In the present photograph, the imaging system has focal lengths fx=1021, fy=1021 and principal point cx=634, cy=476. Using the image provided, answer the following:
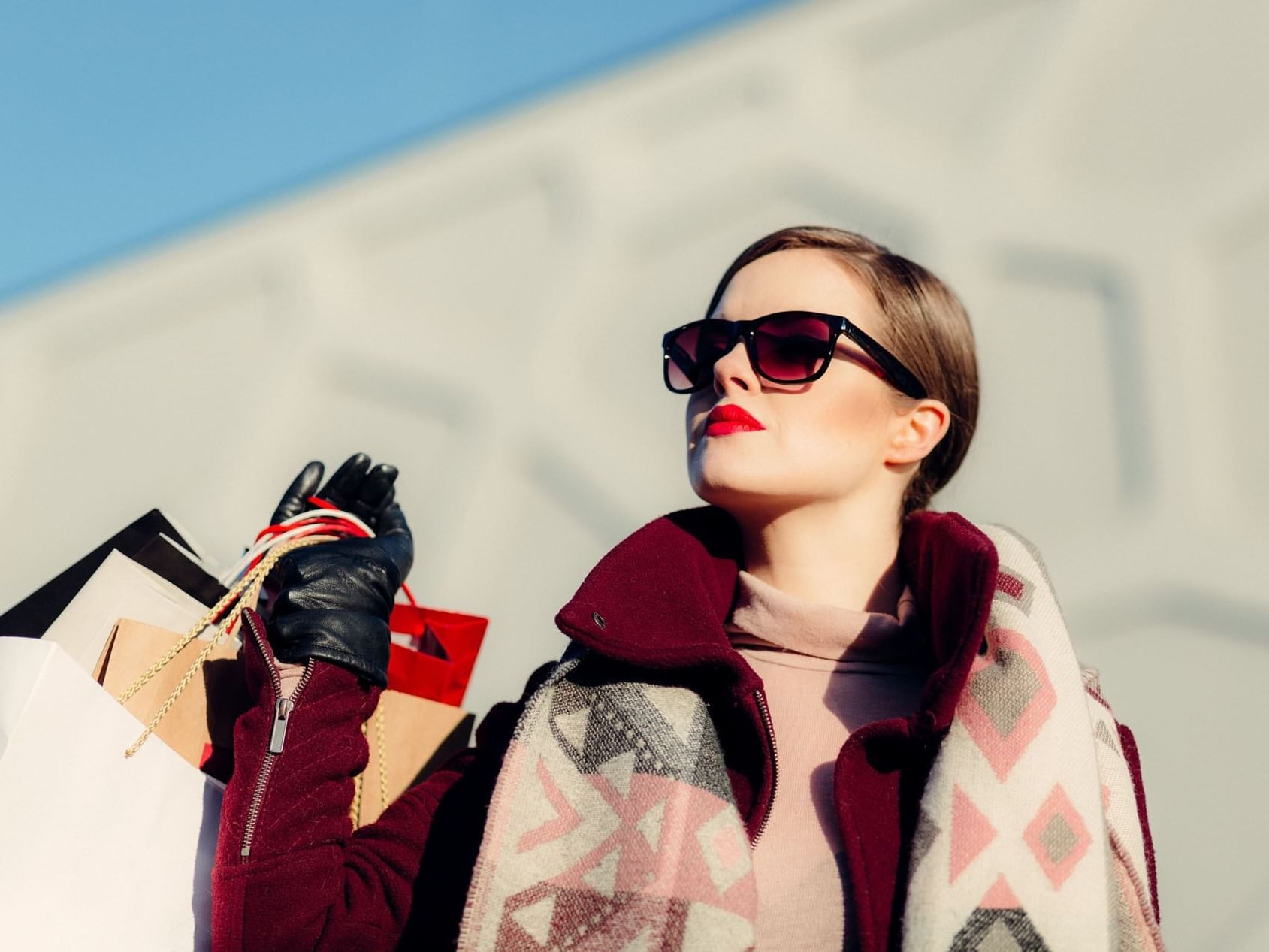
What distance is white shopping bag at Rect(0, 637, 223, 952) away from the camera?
100cm

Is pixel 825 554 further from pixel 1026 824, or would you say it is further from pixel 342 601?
pixel 342 601

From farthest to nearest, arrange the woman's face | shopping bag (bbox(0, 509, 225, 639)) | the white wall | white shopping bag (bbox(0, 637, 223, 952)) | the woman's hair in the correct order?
the white wall → the woman's hair → the woman's face → shopping bag (bbox(0, 509, 225, 639)) → white shopping bag (bbox(0, 637, 223, 952))

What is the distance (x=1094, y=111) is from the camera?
89.6 inches

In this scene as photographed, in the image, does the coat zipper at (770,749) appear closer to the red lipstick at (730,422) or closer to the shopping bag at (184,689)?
the red lipstick at (730,422)

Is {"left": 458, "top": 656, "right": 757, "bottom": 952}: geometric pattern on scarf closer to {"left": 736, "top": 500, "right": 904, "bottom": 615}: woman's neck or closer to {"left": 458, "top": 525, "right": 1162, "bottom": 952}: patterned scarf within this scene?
{"left": 458, "top": 525, "right": 1162, "bottom": 952}: patterned scarf

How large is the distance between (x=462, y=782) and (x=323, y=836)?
21cm

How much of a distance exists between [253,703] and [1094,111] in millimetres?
2105

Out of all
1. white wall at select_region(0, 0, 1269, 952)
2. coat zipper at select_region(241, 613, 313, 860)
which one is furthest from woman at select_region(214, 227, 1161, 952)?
white wall at select_region(0, 0, 1269, 952)

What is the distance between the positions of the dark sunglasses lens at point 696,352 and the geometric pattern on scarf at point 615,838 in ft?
1.51

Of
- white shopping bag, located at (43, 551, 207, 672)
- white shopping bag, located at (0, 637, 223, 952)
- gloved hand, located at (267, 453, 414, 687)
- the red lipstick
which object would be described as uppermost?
the red lipstick

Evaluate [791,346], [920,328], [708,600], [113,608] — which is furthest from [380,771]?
[920,328]

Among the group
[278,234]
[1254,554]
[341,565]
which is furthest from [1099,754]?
[278,234]

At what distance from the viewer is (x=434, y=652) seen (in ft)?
5.24

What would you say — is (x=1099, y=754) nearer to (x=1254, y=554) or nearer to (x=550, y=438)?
(x=1254, y=554)
